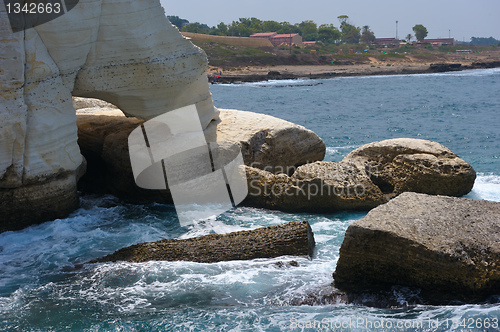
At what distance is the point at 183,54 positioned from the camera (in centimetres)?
1091

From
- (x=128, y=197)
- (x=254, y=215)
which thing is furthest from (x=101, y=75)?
(x=254, y=215)

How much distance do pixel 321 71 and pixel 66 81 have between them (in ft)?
187

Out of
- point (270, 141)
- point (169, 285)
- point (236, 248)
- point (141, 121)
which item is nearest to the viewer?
point (169, 285)

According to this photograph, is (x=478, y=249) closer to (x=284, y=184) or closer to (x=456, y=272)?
(x=456, y=272)

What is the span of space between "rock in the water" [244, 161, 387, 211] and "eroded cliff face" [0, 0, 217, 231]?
8.76 ft

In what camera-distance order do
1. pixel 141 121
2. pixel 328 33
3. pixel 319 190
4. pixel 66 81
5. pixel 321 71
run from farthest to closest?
pixel 328 33, pixel 321 71, pixel 141 121, pixel 319 190, pixel 66 81

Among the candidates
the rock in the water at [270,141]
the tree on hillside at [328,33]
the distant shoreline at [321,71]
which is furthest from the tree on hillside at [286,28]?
A: the rock in the water at [270,141]

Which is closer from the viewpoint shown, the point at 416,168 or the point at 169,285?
the point at 169,285

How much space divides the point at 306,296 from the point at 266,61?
63.0 metres

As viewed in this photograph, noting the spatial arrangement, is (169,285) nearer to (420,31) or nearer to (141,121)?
(141,121)

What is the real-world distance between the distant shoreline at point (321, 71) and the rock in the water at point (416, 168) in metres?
43.7

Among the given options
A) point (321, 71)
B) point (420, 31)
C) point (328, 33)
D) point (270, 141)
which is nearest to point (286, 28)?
point (328, 33)

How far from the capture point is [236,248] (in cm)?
809

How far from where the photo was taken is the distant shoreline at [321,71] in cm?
5641
